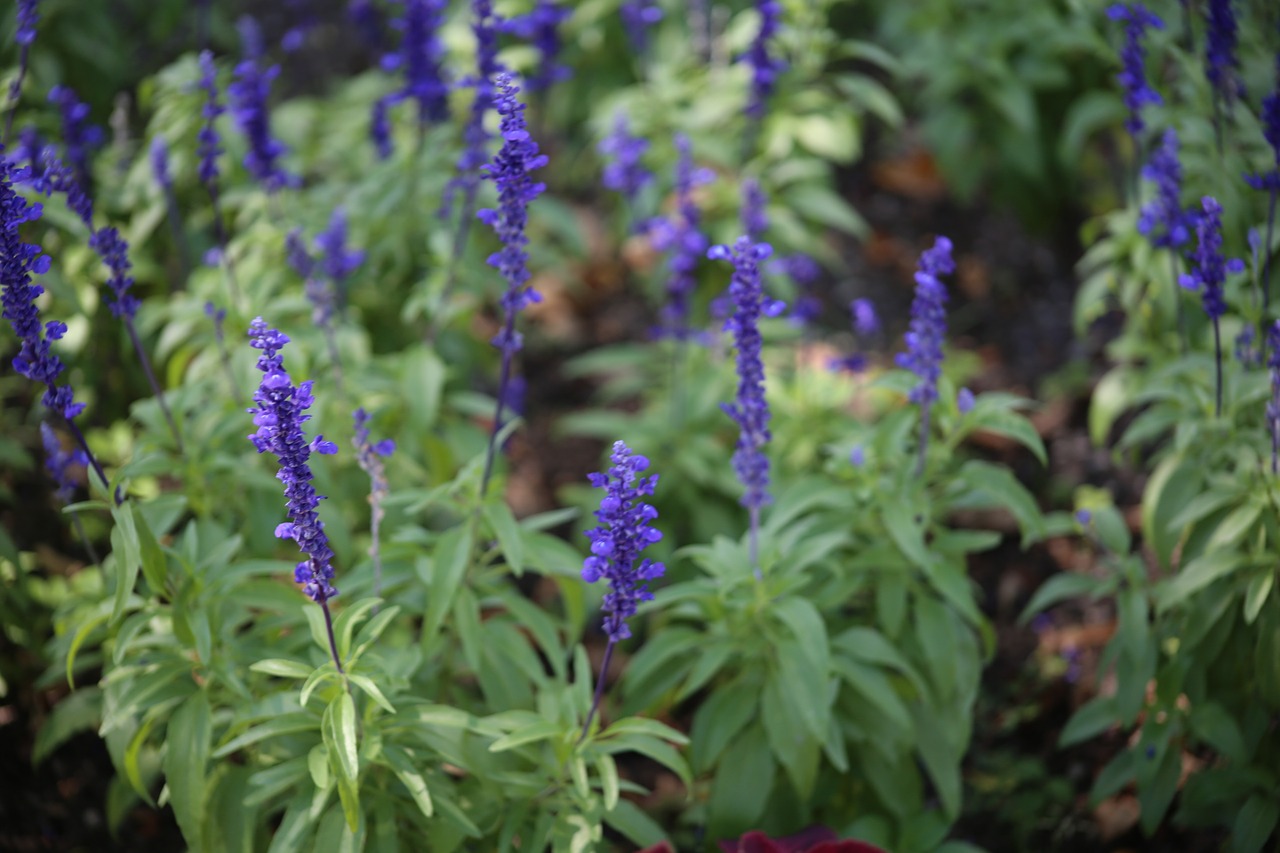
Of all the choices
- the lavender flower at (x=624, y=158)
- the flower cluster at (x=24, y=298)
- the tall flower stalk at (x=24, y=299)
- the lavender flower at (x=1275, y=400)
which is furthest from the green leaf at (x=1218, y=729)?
the flower cluster at (x=24, y=298)

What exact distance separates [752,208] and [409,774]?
2741mm

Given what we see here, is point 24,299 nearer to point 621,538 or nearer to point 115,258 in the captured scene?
point 115,258

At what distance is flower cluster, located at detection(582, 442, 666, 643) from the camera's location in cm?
266

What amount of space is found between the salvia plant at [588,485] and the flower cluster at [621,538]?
12 mm

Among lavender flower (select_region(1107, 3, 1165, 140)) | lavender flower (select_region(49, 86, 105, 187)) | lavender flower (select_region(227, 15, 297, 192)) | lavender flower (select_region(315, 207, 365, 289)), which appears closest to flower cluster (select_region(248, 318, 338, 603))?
lavender flower (select_region(315, 207, 365, 289))

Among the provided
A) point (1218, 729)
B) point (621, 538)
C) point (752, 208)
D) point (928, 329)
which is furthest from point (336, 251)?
point (1218, 729)

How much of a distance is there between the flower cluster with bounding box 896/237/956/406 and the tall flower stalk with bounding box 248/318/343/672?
72.3 inches

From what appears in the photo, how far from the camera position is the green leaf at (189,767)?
9.80 feet

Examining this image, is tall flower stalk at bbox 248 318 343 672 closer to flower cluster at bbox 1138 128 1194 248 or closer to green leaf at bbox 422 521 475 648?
green leaf at bbox 422 521 475 648

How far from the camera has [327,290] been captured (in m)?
3.99

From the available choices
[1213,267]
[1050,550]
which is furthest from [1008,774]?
[1213,267]

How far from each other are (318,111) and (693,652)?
3.92 meters

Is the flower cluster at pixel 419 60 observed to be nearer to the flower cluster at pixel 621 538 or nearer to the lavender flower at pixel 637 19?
the lavender flower at pixel 637 19

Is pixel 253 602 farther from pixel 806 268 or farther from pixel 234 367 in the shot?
pixel 806 268
